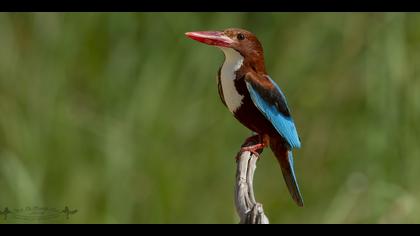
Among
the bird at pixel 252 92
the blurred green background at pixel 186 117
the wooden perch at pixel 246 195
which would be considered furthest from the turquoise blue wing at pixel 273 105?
the blurred green background at pixel 186 117

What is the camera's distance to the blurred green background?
4.00 meters

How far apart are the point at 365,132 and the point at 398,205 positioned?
0.34m

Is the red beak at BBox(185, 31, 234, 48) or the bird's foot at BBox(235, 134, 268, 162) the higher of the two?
the red beak at BBox(185, 31, 234, 48)

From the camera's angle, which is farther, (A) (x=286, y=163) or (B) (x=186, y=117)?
(B) (x=186, y=117)

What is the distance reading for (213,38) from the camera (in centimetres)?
178

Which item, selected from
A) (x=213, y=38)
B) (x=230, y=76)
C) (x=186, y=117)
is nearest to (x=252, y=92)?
(x=230, y=76)

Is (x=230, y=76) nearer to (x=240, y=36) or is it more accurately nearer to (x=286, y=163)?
(x=240, y=36)

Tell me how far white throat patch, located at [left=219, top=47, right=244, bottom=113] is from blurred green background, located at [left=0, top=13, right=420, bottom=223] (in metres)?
2.10

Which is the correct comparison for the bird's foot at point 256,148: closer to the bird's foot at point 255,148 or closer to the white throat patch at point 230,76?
the bird's foot at point 255,148

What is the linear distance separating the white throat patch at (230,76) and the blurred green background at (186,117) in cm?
210

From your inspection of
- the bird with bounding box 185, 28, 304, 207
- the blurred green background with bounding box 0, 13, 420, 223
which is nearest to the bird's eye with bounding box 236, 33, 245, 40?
the bird with bounding box 185, 28, 304, 207

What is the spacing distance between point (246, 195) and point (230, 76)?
0.72 ft

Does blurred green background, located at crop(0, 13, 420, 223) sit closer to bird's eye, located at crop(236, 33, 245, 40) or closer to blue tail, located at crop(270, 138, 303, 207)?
blue tail, located at crop(270, 138, 303, 207)

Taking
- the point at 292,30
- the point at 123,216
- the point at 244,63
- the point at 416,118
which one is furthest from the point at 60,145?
the point at 244,63
